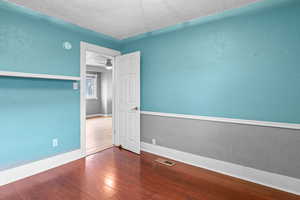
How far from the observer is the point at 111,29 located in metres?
2.99

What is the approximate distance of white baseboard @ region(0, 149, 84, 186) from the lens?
2.10m

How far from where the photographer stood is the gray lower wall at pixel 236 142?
195 cm

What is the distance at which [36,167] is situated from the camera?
2.37 meters

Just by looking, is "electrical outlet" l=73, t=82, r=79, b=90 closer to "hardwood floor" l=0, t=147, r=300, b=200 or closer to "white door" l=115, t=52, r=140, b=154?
"white door" l=115, t=52, r=140, b=154

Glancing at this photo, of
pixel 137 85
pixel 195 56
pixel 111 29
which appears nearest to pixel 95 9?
pixel 111 29

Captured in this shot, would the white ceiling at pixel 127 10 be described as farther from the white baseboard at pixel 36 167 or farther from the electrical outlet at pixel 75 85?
the white baseboard at pixel 36 167

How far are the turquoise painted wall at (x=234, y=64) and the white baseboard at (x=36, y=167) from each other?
186 centimetres

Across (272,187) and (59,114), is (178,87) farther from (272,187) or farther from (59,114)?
(59,114)

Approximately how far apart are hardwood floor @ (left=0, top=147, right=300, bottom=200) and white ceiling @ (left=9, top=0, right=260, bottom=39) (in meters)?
2.57

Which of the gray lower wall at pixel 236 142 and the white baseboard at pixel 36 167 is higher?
the gray lower wall at pixel 236 142

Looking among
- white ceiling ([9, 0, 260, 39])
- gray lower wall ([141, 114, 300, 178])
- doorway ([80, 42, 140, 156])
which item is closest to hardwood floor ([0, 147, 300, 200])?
gray lower wall ([141, 114, 300, 178])

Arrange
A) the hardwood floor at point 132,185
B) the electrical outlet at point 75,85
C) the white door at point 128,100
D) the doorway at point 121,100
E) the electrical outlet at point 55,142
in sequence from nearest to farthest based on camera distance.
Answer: the hardwood floor at point 132,185 < the electrical outlet at point 55,142 < the electrical outlet at point 75,85 < the doorway at point 121,100 < the white door at point 128,100

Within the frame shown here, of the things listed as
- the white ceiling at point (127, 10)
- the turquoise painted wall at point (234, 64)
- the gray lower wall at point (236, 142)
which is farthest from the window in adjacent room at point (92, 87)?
the gray lower wall at point (236, 142)

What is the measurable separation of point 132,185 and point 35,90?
210 centimetres
